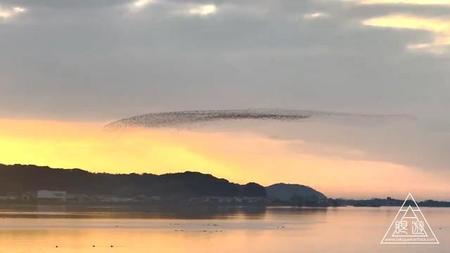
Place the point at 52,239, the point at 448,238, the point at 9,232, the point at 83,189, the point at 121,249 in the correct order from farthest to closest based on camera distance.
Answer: the point at 83,189 → the point at 448,238 → the point at 9,232 → the point at 52,239 → the point at 121,249

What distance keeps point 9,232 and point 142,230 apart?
12.6m

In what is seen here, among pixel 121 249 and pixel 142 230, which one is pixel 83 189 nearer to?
pixel 142 230

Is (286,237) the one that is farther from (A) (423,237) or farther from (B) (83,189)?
(B) (83,189)

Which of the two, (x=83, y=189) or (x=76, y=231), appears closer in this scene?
(x=76, y=231)

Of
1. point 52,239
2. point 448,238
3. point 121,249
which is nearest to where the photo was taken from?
point 121,249

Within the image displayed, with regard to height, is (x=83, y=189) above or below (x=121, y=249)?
above

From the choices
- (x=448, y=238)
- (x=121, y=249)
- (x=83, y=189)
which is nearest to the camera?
(x=121, y=249)

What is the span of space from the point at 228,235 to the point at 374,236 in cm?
1345

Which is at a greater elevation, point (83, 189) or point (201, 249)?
point (83, 189)

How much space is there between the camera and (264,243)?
205ft

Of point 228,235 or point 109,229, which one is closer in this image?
point 228,235

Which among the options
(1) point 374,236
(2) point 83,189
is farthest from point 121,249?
(2) point 83,189

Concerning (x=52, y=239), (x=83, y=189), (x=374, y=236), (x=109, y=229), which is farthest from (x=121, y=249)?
(x=83, y=189)

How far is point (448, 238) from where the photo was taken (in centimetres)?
7381
